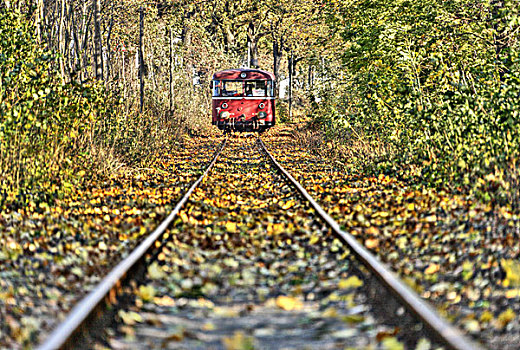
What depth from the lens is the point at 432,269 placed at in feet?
18.9

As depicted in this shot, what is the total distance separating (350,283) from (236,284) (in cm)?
96

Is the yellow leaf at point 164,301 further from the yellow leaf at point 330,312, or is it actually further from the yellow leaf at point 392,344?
the yellow leaf at point 392,344

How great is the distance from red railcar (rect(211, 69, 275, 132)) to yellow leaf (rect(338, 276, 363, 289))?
2419cm

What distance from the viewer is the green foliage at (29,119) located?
9.37m

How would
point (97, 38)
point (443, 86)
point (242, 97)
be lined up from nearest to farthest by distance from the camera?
point (443, 86) < point (97, 38) < point (242, 97)

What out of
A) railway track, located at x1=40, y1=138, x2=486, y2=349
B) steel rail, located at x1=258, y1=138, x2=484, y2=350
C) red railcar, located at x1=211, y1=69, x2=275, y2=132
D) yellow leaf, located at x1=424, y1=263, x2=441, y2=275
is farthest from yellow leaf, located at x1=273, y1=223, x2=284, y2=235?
red railcar, located at x1=211, y1=69, x2=275, y2=132

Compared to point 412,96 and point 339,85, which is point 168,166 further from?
point 339,85

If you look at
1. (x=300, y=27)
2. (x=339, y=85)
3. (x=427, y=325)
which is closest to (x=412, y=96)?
(x=427, y=325)

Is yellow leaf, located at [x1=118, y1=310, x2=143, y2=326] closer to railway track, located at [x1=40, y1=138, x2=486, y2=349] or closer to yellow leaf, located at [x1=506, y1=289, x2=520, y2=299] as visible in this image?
railway track, located at [x1=40, y1=138, x2=486, y2=349]

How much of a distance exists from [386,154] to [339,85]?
10.4 meters

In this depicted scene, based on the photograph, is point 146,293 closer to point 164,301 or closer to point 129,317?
point 164,301

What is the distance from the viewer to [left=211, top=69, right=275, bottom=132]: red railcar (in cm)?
2933

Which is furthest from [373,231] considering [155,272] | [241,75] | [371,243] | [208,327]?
[241,75]

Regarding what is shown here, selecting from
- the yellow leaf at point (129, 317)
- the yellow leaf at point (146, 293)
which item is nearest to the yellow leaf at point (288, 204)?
the yellow leaf at point (146, 293)
